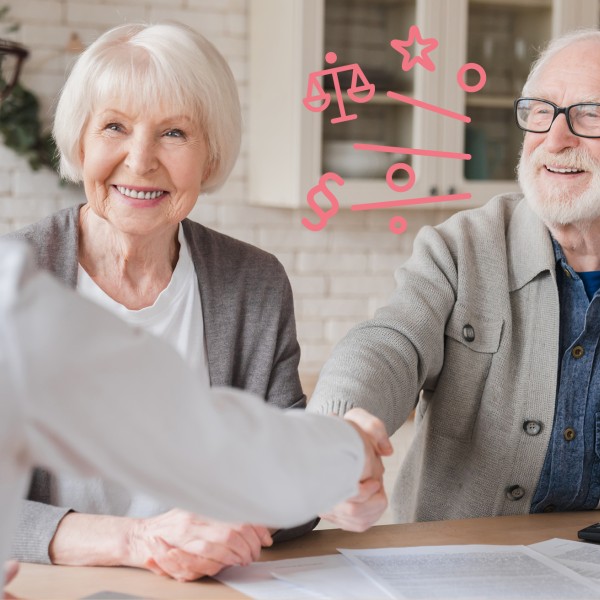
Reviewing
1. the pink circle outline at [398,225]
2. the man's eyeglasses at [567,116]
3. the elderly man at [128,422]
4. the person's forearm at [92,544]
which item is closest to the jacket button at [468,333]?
the man's eyeglasses at [567,116]

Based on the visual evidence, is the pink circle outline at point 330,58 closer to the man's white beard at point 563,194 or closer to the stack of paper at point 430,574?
the man's white beard at point 563,194

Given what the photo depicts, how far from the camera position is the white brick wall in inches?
128

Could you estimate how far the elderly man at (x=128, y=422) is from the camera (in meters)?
0.62

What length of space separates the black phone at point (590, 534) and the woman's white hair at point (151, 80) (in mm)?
901

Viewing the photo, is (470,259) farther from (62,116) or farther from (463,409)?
(62,116)

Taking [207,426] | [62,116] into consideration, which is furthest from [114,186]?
[207,426]

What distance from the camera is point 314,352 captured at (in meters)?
3.59

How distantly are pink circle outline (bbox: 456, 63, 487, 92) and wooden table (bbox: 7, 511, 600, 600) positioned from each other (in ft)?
6.87

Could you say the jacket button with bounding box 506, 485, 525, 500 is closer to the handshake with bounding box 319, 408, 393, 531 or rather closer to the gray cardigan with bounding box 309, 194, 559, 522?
the gray cardigan with bounding box 309, 194, 559, 522

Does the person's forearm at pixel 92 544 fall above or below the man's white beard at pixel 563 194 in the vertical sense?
below

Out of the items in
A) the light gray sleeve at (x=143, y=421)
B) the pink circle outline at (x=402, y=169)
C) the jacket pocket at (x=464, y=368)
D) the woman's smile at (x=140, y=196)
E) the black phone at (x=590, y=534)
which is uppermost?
the pink circle outline at (x=402, y=169)

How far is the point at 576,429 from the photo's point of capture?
181cm

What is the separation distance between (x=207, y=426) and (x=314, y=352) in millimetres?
2860

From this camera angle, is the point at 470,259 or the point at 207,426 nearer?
the point at 207,426
